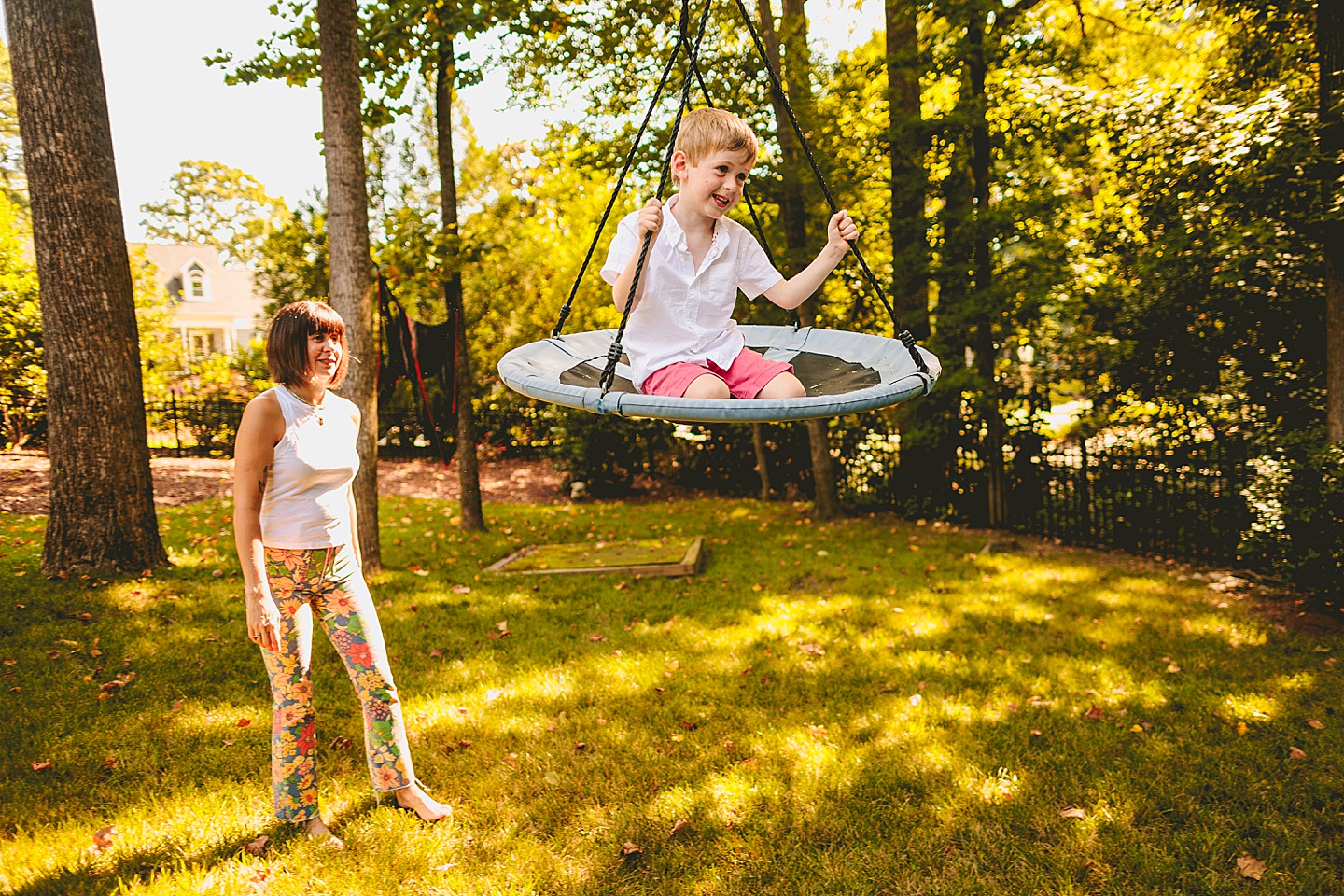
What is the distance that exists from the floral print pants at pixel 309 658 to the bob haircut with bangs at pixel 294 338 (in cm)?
56

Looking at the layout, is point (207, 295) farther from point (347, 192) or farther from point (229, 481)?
point (347, 192)

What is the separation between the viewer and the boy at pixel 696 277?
2600 millimetres

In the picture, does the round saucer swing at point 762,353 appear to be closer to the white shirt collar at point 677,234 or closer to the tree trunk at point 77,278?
the white shirt collar at point 677,234

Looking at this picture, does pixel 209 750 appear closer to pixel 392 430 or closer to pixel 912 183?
pixel 912 183

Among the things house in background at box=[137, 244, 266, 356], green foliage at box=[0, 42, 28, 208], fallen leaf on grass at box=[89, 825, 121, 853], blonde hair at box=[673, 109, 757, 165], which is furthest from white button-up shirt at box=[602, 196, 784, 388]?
house in background at box=[137, 244, 266, 356]

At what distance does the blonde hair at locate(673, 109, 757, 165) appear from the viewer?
2.51 metres

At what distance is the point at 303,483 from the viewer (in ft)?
8.61

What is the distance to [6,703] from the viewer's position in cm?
372

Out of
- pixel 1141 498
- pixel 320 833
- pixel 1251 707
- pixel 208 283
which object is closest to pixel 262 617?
pixel 320 833

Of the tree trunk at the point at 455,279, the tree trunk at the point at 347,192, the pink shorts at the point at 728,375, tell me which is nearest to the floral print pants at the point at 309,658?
the pink shorts at the point at 728,375

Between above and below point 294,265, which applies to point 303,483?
below

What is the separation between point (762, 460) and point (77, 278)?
6.84 m

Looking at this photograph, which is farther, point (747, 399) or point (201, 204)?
point (201, 204)

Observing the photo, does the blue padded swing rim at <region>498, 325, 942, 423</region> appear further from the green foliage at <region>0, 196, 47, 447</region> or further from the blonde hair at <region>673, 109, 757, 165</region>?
the green foliage at <region>0, 196, 47, 447</region>
